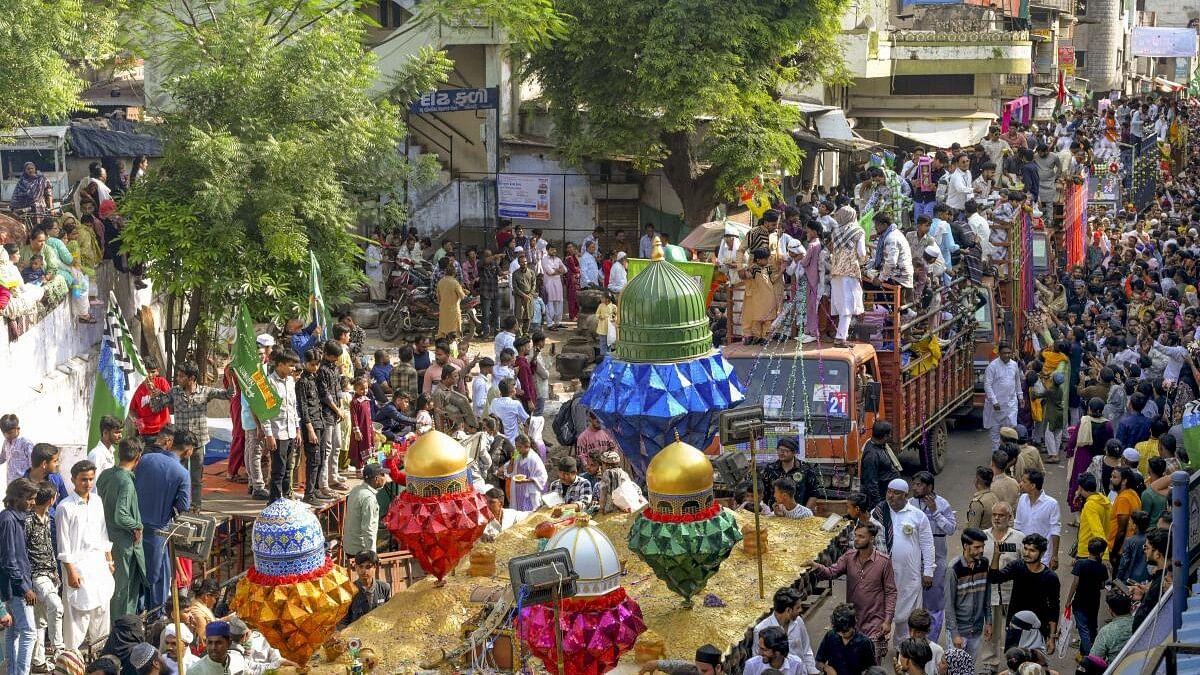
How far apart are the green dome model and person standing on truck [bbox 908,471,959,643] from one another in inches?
87.4

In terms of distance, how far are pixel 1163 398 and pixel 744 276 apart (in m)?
5.30

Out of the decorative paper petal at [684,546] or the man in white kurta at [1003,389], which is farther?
the man in white kurta at [1003,389]

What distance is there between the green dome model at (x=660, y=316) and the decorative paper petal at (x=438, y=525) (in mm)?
1677

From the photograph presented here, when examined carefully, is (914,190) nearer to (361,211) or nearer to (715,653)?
(361,211)

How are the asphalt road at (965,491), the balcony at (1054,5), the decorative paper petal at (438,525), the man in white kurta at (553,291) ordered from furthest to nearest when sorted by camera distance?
1. the balcony at (1054,5)
2. the man in white kurta at (553,291)
3. the asphalt road at (965,491)
4. the decorative paper petal at (438,525)

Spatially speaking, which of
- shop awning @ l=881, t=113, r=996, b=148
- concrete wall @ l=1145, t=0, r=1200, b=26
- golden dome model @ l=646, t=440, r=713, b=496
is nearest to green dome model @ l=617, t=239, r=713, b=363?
golden dome model @ l=646, t=440, r=713, b=496

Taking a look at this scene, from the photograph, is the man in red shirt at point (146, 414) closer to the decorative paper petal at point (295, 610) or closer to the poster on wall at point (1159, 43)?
the decorative paper petal at point (295, 610)

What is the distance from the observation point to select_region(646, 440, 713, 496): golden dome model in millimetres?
9852

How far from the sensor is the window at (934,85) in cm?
4050

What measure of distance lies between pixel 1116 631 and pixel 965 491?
7.25 meters

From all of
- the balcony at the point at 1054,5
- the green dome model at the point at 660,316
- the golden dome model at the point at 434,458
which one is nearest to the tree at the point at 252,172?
the green dome model at the point at 660,316

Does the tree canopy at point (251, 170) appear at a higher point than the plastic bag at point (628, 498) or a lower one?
higher

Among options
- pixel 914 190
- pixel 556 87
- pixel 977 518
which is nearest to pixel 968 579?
pixel 977 518

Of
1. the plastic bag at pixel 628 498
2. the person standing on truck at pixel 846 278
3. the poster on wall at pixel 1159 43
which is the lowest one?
the plastic bag at pixel 628 498
